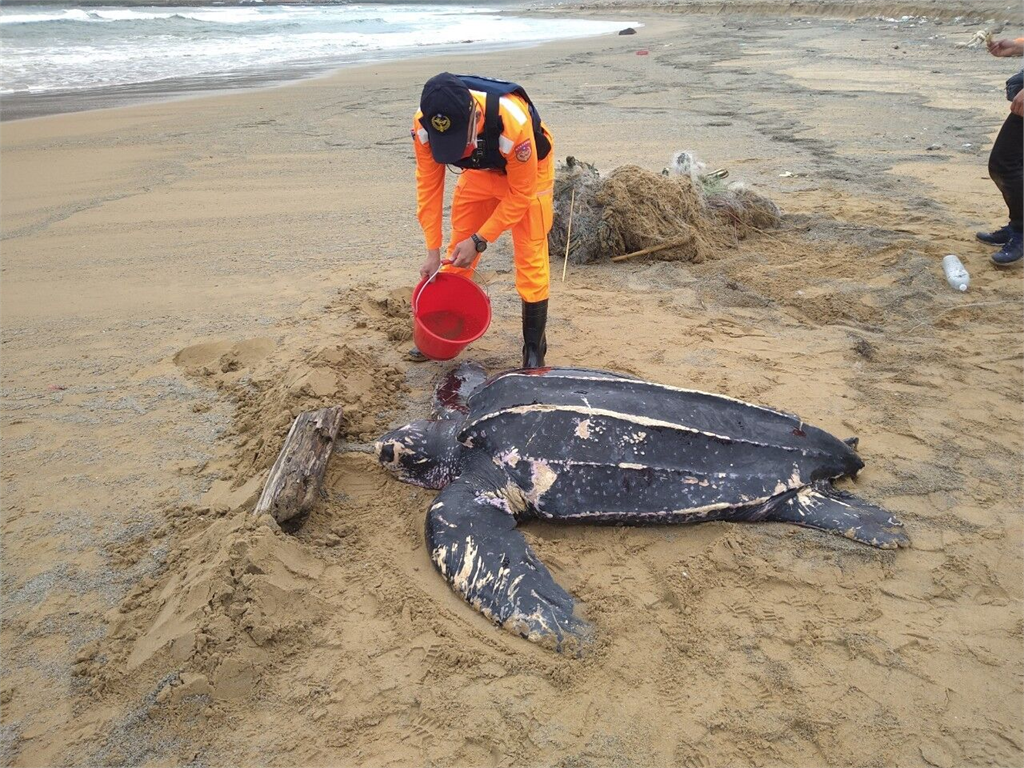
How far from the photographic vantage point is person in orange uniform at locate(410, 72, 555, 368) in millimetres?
2398

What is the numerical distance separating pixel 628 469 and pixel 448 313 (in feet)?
4.66

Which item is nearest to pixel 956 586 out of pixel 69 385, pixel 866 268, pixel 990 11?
pixel 866 268

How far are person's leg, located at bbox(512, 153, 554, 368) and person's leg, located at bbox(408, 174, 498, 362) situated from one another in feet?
0.77

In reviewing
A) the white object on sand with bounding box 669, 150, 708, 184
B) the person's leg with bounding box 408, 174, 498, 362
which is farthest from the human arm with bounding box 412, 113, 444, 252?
the white object on sand with bounding box 669, 150, 708, 184

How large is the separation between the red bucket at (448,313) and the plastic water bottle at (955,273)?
259 cm

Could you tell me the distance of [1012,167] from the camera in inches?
145

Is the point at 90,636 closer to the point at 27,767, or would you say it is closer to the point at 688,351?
the point at 27,767

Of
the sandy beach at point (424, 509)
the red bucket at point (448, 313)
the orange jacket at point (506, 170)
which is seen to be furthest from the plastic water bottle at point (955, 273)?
the red bucket at point (448, 313)

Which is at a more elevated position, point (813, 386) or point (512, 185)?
point (512, 185)

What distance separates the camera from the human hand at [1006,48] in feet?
11.2

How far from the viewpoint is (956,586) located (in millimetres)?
1882

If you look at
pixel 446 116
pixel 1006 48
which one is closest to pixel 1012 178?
pixel 1006 48

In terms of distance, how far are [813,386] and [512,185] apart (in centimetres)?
157

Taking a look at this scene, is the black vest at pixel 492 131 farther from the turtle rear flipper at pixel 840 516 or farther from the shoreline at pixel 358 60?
the shoreline at pixel 358 60
